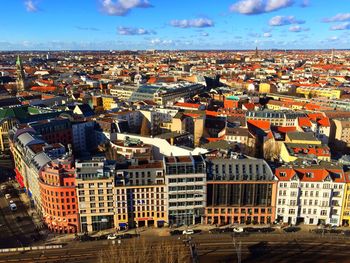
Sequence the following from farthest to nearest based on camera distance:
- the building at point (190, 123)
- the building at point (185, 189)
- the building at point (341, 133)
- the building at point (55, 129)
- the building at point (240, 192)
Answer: the building at point (190, 123)
the building at point (341, 133)
the building at point (55, 129)
the building at point (240, 192)
the building at point (185, 189)

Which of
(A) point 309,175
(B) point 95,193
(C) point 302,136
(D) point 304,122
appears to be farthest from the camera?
(D) point 304,122

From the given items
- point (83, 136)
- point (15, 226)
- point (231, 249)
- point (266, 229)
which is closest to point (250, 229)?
point (266, 229)

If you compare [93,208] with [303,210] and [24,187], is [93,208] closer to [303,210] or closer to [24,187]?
[24,187]

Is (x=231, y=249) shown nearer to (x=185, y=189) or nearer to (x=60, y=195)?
(x=185, y=189)

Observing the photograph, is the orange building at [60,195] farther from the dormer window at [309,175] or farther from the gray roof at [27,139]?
the dormer window at [309,175]

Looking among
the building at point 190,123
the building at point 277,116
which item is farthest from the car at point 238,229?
the building at point 277,116

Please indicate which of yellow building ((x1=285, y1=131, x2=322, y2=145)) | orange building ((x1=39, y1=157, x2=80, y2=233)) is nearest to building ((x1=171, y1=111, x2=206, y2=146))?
yellow building ((x1=285, y1=131, x2=322, y2=145))

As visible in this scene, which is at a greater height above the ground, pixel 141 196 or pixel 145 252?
pixel 141 196
